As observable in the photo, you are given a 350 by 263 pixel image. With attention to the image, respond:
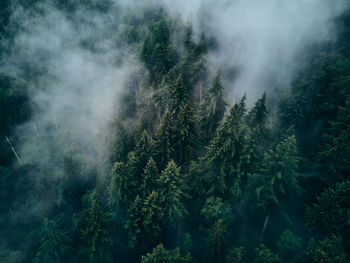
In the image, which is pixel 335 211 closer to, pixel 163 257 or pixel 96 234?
pixel 163 257

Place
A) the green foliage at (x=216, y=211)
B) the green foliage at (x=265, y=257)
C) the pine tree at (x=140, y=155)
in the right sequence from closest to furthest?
the green foliage at (x=265, y=257), the green foliage at (x=216, y=211), the pine tree at (x=140, y=155)

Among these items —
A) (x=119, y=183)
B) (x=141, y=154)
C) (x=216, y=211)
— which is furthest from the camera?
(x=141, y=154)

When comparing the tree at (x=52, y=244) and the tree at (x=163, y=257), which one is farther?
the tree at (x=52, y=244)

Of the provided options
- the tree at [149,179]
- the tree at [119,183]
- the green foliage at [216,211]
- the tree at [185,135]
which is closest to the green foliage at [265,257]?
the green foliage at [216,211]

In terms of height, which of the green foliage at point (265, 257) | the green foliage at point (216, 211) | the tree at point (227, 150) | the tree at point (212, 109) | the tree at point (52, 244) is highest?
the tree at point (212, 109)

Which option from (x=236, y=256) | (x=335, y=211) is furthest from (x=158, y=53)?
(x=335, y=211)

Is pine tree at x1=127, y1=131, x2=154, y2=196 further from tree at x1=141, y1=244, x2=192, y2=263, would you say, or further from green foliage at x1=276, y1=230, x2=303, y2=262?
green foliage at x1=276, y1=230, x2=303, y2=262

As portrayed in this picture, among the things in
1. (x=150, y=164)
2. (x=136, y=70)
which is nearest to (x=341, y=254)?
(x=150, y=164)

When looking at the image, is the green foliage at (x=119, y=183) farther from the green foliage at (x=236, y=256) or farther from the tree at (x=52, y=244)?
the green foliage at (x=236, y=256)
